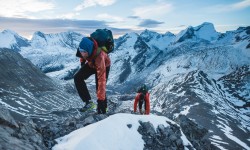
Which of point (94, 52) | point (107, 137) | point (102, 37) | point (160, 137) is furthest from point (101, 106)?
point (160, 137)

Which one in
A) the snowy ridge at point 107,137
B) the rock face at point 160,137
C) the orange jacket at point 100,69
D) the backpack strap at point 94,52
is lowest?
the rock face at point 160,137

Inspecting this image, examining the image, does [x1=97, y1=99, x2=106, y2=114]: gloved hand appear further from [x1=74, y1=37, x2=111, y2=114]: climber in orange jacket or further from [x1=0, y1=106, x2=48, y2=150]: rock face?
[x1=0, y1=106, x2=48, y2=150]: rock face

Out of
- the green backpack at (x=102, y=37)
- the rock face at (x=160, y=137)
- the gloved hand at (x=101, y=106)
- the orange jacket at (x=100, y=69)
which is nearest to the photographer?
the orange jacket at (x=100, y=69)

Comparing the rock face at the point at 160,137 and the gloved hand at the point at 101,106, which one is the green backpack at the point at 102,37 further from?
the rock face at the point at 160,137

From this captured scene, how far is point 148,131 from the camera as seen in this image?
16.1 meters

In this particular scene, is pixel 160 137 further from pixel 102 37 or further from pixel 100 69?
pixel 102 37

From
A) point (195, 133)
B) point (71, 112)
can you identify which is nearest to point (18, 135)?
point (195, 133)

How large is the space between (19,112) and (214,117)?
11718 centimetres

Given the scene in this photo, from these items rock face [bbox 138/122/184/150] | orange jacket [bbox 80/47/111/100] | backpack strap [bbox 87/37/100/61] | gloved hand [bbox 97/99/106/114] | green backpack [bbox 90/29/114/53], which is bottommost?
rock face [bbox 138/122/184/150]

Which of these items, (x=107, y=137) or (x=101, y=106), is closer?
(x=107, y=137)

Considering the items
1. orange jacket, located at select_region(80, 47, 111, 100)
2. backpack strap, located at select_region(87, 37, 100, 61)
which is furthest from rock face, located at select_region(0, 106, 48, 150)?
backpack strap, located at select_region(87, 37, 100, 61)

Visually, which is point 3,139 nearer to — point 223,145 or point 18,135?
point 18,135

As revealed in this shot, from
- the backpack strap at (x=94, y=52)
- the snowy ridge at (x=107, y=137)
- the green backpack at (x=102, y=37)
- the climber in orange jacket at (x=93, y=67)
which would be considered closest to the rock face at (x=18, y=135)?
the snowy ridge at (x=107, y=137)

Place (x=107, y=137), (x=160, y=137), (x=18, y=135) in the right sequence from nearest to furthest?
(x=18, y=135) → (x=107, y=137) → (x=160, y=137)
